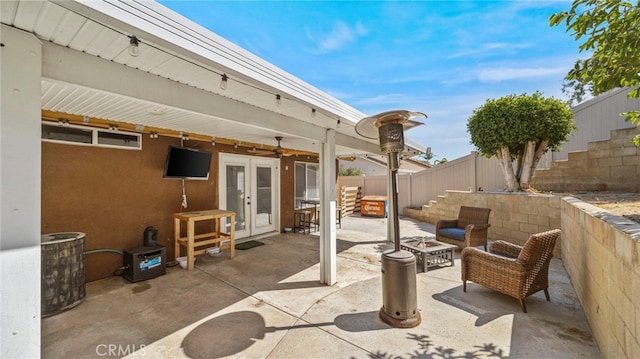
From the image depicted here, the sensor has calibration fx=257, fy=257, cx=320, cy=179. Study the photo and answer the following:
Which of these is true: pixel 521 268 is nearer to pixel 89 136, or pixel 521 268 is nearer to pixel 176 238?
pixel 176 238

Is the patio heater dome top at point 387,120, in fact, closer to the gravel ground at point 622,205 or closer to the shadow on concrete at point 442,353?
the gravel ground at point 622,205

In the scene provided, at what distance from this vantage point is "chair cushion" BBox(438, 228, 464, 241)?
518cm

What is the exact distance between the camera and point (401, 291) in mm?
2695

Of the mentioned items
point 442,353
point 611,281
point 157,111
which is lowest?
point 442,353

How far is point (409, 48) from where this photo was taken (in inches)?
214

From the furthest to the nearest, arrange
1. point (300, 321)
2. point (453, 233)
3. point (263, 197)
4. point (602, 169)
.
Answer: point (263, 197)
point (602, 169)
point (453, 233)
point (300, 321)

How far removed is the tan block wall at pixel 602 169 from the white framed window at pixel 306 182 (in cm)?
633

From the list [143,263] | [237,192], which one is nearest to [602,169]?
[237,192]

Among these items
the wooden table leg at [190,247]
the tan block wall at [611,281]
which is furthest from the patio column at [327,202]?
the tan block wall at [611,281]

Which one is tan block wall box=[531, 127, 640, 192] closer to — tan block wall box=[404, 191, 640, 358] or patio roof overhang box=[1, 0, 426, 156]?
tan block wall box=[404, 191, 640, 358]

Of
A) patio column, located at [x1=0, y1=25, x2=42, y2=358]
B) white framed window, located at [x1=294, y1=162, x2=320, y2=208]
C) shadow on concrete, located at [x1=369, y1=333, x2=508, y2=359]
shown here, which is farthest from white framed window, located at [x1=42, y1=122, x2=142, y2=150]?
shadow on concrete, located at [x1=369, y1=333, x2=508, y2=359]

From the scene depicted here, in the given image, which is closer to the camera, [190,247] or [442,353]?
[442,353]

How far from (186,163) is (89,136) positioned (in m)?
1.43

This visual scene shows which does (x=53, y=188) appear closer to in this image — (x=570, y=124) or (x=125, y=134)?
(x=125, y=134)
